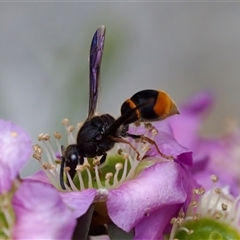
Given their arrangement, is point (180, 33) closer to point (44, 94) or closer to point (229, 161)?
point (44, 94)

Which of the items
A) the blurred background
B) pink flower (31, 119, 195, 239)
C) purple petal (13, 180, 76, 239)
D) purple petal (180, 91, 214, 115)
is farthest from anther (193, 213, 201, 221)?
the blurred background

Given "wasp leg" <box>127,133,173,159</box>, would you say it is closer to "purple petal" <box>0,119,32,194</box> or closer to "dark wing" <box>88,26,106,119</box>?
"dark wing" <box>88,26,106,119</box>

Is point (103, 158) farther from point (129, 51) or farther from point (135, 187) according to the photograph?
point (129, 51)

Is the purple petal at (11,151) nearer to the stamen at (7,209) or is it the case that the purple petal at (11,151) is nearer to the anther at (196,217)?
the stamen at (7,209)

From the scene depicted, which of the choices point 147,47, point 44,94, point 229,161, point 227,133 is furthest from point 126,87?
point 229,161

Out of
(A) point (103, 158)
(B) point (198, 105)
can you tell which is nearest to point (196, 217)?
(A) point (103, 158)

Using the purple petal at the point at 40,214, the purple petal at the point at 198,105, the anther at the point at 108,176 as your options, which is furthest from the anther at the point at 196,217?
the purple petal at the point at 198,105
